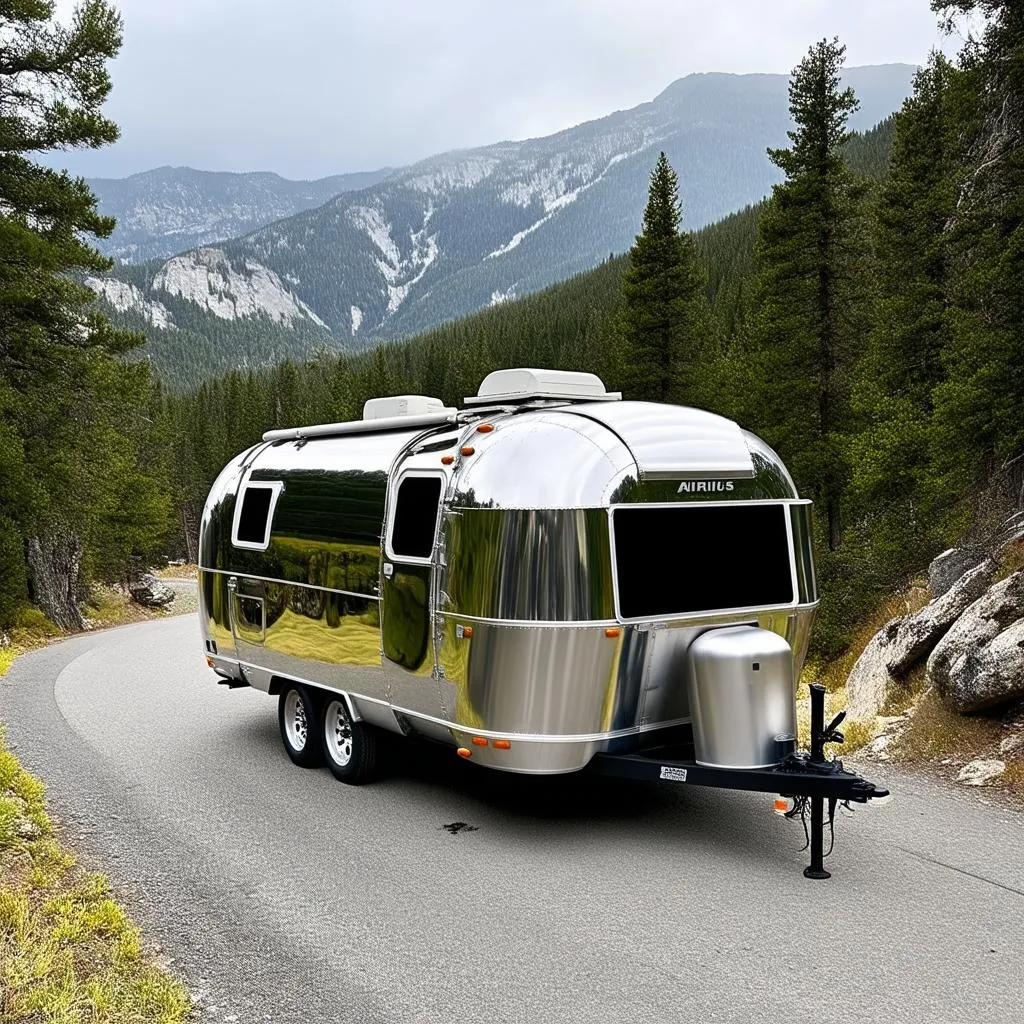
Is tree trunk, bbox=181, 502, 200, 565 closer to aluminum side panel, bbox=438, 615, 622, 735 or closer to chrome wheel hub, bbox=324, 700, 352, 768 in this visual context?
chrome wheel hub, bbox=324, 700, 352, 768

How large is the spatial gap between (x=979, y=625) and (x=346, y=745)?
6014mm

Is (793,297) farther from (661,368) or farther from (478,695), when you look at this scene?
(478,695)

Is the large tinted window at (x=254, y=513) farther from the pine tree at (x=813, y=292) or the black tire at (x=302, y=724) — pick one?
the pine tree at (x=813, y=292)

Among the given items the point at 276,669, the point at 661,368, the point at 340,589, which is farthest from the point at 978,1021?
the point at 661,368

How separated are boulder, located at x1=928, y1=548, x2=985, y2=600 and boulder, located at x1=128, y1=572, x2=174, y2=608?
3049cm

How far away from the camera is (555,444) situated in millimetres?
6789

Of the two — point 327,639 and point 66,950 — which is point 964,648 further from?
point 66,950

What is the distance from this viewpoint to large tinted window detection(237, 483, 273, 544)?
947 cm

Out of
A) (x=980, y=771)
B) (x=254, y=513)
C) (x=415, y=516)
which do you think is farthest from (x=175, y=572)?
(x=980, y=771)

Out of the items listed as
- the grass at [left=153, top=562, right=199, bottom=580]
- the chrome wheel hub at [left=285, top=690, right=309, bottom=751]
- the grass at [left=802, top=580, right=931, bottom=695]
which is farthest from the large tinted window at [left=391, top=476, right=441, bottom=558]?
the grass at [left=153, top=562, right=199, bottom=580]

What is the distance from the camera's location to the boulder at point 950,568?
11.6m

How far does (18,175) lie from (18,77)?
1.90 m

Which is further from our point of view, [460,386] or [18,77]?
[460,386]

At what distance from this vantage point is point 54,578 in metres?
23.6
